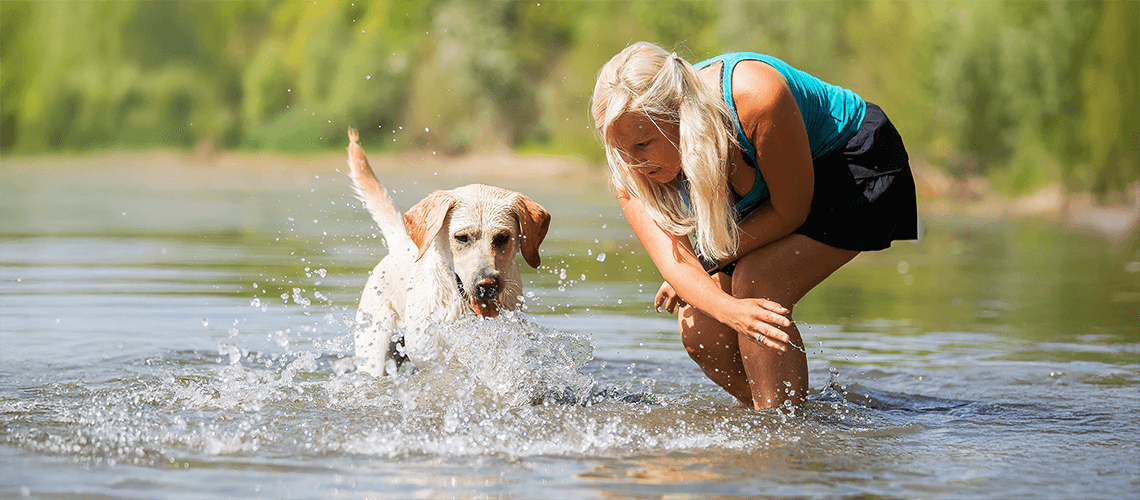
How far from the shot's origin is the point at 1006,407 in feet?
15.5

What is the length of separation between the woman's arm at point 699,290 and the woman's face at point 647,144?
0.26m

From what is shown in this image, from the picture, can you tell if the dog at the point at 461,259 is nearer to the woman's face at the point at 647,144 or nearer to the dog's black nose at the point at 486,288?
the dog's black nose at the point at 486,288

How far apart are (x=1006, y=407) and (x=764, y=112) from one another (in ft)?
6.18

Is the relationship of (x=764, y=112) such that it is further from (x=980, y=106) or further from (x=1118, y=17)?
(x=980, y=106)

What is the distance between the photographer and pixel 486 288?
4609 millimetres

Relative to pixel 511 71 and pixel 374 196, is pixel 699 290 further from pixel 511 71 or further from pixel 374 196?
pixel 511 71

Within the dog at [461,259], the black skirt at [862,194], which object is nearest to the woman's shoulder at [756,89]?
the black skirt at [862,194]

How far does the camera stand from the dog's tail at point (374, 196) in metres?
5.54

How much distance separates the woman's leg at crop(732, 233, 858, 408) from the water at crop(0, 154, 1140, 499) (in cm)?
12

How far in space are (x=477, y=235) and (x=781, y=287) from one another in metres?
1.28

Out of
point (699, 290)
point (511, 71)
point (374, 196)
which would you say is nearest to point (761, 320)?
point (699, 290)

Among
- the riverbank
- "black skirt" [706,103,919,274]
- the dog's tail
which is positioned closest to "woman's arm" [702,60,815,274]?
"black skirt" [706,103,919,274]

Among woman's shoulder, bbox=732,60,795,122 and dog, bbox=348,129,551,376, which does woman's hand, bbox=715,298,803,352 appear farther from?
dog, bbox=348,129,551,376

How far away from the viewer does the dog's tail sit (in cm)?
554
